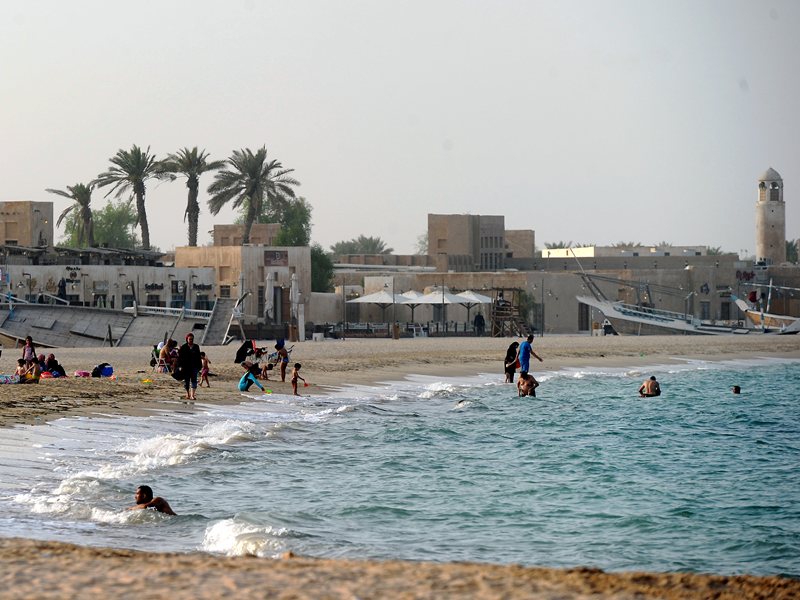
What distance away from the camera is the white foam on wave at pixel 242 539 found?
11.7 m

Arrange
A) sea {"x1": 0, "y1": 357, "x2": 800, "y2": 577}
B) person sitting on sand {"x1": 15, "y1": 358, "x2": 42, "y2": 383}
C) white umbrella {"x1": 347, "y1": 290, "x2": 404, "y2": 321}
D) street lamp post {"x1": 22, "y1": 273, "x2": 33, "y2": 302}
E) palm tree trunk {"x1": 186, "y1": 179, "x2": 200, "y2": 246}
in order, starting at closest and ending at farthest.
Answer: sea {"x1": 0, "y1": 357, "x2": 800, "y2": 577} → person sitting on sand {"x1": 15, "y1": 358, "x2": 42, "y2": 383} → street lamp post {"x1": 22, "y1": 273, "x2": 33, "y2": 302} → white umbrella {"x1": 347, "y1": 290, "x2": 404, "y2": 321} → palm tree trunk {"x1": 186, "y1": 179, "x2": 200, "y2": 246}

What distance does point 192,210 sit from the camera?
69438 mm

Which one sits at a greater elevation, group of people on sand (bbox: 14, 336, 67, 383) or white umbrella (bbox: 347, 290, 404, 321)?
white umbrella (bbox: 347, 290, 404, 321)

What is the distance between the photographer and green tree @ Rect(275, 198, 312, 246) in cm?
7888

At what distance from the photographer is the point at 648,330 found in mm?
66188

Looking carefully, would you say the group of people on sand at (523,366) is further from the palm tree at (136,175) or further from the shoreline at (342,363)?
the palm tree at (136,175)

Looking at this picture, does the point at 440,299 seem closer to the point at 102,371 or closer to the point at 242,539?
the point at 102,371

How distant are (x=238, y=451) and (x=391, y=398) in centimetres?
1137

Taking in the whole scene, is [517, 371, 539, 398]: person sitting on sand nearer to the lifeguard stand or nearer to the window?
the lifeguard stand

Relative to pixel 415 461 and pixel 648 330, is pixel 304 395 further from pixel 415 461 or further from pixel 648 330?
pixel 648 330

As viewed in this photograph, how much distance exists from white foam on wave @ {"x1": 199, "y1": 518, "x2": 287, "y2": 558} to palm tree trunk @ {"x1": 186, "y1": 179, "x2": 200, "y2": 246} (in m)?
57.5

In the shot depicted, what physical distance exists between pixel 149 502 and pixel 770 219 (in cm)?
8765

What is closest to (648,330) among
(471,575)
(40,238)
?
(40,238)

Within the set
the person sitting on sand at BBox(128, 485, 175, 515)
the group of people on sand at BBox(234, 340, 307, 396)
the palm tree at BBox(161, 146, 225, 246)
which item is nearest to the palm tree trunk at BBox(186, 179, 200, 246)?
the palm tree at BBox(161, 146, 225, 246)
